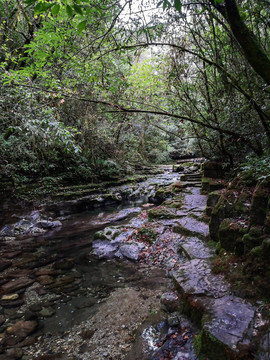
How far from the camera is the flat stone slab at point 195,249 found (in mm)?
4203

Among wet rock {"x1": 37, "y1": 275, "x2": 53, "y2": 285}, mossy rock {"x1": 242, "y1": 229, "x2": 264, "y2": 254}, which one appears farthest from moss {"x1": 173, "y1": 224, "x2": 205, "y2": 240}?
wet rock {"x1": 37, "y1": 275, "x2": 53, "y2": 285}

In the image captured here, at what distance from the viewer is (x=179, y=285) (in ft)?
10.7

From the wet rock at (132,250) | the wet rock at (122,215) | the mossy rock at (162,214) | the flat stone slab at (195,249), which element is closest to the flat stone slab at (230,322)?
the flat stone slab at (195,249)

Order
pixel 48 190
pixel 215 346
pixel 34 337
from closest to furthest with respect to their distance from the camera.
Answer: pixel 215 346 < pixel 34 337 < pixel 48 190

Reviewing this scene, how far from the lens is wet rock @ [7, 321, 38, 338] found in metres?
3.28

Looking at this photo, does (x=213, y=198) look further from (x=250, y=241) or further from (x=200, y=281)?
(x=200, y=281)

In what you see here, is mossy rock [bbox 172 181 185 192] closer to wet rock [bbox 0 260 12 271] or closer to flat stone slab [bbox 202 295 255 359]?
wet rock [bbox 0 260 12 271]

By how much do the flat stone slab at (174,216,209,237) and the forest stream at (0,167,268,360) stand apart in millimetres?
27

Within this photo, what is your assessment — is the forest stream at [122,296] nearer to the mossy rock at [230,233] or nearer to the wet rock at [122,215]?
the mossy rock at [230,233]

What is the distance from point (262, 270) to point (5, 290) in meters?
4.77

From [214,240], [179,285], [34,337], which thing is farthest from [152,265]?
[34,337]

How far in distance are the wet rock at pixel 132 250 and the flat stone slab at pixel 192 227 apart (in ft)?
3.89

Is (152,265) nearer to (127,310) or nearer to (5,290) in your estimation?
(127,310)

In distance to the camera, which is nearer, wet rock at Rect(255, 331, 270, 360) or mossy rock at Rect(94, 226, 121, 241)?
wet rock at Rect(255, 331, 270, 360)
